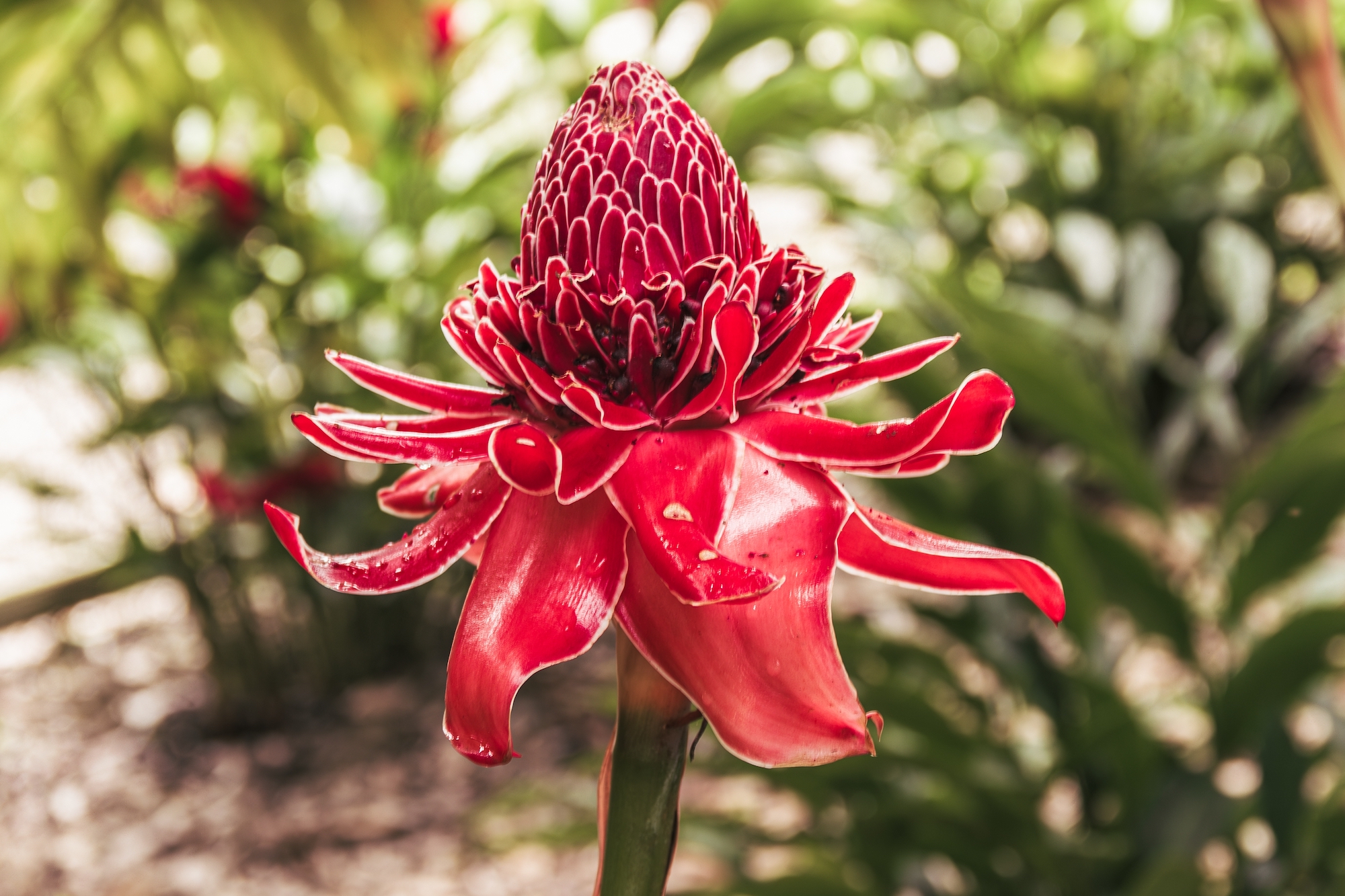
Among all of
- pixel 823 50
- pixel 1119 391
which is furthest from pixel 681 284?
pixel 823 50

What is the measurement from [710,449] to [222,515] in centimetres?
173

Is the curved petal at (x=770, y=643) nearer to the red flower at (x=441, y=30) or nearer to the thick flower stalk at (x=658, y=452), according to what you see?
the thick flower stalk at (x=658, y=452)

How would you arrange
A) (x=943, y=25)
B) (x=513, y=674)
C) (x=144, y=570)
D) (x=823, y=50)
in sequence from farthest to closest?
(x=144, y=570) → (x=823, y=50) → (x=943, y=25) → (x=513, y=674)

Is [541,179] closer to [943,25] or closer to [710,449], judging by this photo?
[710,449]

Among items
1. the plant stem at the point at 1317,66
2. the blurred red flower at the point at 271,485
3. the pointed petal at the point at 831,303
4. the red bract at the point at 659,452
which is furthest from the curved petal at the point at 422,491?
the blurred red flower at the point at 271,485

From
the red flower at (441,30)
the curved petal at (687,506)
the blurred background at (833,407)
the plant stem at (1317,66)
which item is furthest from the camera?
the red flower at (441,30)

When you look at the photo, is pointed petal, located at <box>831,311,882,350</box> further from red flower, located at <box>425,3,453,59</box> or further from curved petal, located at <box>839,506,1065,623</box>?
red flower, located at <box>425,3,453,59</box>

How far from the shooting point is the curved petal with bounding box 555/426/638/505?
222 millimetres

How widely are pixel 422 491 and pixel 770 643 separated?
126 millimetres

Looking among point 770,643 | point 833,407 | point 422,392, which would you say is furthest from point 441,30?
point 770,643

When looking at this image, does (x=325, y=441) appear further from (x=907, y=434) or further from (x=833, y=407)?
(x=833, y=407)

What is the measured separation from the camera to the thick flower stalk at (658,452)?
21 cm

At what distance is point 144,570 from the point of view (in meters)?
1.86

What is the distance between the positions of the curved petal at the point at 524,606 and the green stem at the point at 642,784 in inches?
0.6
